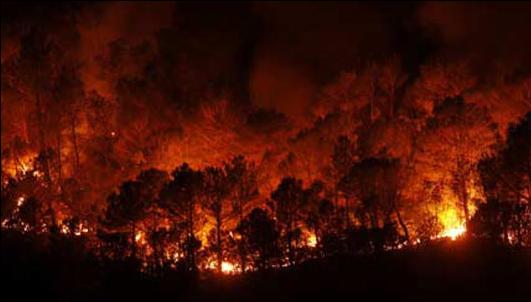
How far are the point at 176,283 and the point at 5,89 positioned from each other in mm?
10255

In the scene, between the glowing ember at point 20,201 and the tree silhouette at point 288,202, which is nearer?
the tree silhouette at point 288,202

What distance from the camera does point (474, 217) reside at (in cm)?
2144

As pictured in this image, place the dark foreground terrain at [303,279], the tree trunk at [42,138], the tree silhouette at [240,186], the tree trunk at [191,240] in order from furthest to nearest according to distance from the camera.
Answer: the tree trunk at [42,138]
the tree silhouette at [240,186]
the tree trunk at [191,240]
the dark foreground terrain at [303,279]

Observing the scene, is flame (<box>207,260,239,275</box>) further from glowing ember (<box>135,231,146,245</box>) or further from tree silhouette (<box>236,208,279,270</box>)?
glowing ember (<box>135,231,146,245</box>)

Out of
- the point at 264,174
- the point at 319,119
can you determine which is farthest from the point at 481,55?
the point at 264,174

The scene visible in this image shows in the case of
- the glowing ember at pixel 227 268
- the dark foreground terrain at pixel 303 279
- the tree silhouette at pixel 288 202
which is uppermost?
the tree silhouette at pixel 288 202

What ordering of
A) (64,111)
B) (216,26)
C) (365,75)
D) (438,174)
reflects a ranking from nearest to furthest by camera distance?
(438,174) < (64,111) < (365,75) < (216,26)

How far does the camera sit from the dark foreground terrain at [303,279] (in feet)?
61.4

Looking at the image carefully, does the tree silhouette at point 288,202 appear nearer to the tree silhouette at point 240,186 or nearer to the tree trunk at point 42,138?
the tree silhouette at point 240,186

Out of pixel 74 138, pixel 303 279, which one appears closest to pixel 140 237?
pixel 303 279

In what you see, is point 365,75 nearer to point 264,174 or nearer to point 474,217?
point 264,174

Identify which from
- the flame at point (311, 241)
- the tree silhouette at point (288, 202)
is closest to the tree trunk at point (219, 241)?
the tree silhouette at point (288, 202)

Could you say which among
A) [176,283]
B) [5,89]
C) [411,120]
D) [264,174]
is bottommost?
[176,283]

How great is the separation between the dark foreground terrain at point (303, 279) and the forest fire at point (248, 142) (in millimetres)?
168
